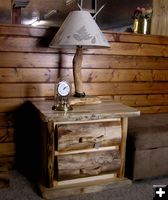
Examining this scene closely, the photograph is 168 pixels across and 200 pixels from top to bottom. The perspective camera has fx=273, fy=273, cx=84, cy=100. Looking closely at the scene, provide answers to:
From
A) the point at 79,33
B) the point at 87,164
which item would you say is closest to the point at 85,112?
the point at 87,164

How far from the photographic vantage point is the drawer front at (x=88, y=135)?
187 centimetres

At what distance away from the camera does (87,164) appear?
196 centimetres

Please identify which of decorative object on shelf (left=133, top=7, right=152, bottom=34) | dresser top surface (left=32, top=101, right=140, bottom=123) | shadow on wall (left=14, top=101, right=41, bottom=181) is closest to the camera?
dresser top surface (left=32, top=101, right=140, bottom=123)

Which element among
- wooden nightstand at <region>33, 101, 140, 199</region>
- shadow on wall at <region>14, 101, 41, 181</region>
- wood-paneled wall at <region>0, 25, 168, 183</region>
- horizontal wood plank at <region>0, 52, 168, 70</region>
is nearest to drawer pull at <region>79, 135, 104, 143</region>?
wooden nightstand at <region>33, 101, 140, 199</region>

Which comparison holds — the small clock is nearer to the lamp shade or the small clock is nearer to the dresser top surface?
the dresser top surface

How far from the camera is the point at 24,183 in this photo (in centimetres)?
210

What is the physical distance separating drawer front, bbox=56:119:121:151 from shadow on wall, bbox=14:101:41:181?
0.50 metres

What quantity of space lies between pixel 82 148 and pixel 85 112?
0.26m

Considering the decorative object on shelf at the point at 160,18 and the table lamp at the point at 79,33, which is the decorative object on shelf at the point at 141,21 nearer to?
the decorative object on shelf at the point at 160,18

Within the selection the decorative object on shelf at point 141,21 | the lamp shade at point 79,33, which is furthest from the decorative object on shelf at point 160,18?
the lamp shade at point 79,33

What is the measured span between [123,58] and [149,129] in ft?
2.68

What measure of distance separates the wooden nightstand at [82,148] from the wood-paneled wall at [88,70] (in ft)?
1.17

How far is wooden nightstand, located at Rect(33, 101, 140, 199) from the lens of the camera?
1.87 metres

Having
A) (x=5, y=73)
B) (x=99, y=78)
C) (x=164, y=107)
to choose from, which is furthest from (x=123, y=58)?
(x=5, y=73)
